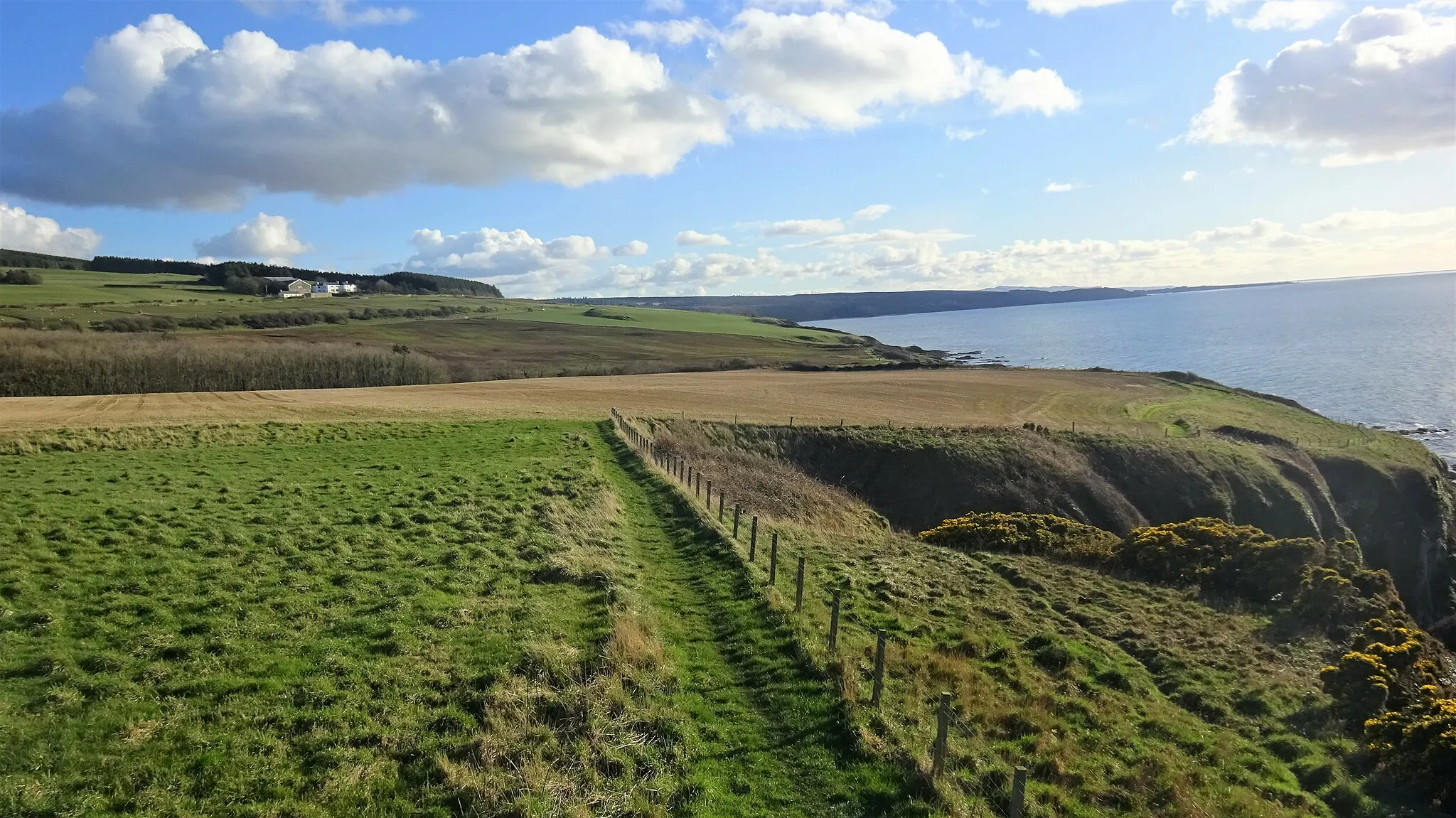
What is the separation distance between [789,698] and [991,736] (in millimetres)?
3081

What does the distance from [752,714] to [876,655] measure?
2.31 m

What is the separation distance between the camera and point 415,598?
1451cm

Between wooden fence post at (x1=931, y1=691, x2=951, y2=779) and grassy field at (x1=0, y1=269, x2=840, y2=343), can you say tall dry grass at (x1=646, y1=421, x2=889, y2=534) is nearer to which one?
wooden fence post at (x1=931, y1=691, x2=951, y2=779)

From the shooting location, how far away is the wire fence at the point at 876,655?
9602 millimetres

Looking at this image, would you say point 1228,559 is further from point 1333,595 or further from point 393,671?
point 393,671

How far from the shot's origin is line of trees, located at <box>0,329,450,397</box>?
60.6 m

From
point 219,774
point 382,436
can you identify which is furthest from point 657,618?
point 382,436

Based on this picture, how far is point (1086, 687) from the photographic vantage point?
1425 centimetres

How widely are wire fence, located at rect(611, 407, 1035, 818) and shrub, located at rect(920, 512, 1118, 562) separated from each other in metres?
8.12

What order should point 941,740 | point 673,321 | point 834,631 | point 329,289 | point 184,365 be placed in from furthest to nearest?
point 329,289
point 673,321
point 184,365
point 834,631
point 941,740

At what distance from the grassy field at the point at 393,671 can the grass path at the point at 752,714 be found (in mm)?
Answer: 41

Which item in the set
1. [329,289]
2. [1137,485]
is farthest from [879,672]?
[329,289]

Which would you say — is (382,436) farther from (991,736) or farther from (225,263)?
(225,263)

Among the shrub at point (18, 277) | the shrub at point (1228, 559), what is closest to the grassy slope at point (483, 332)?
the shrub at point (18, 277)
